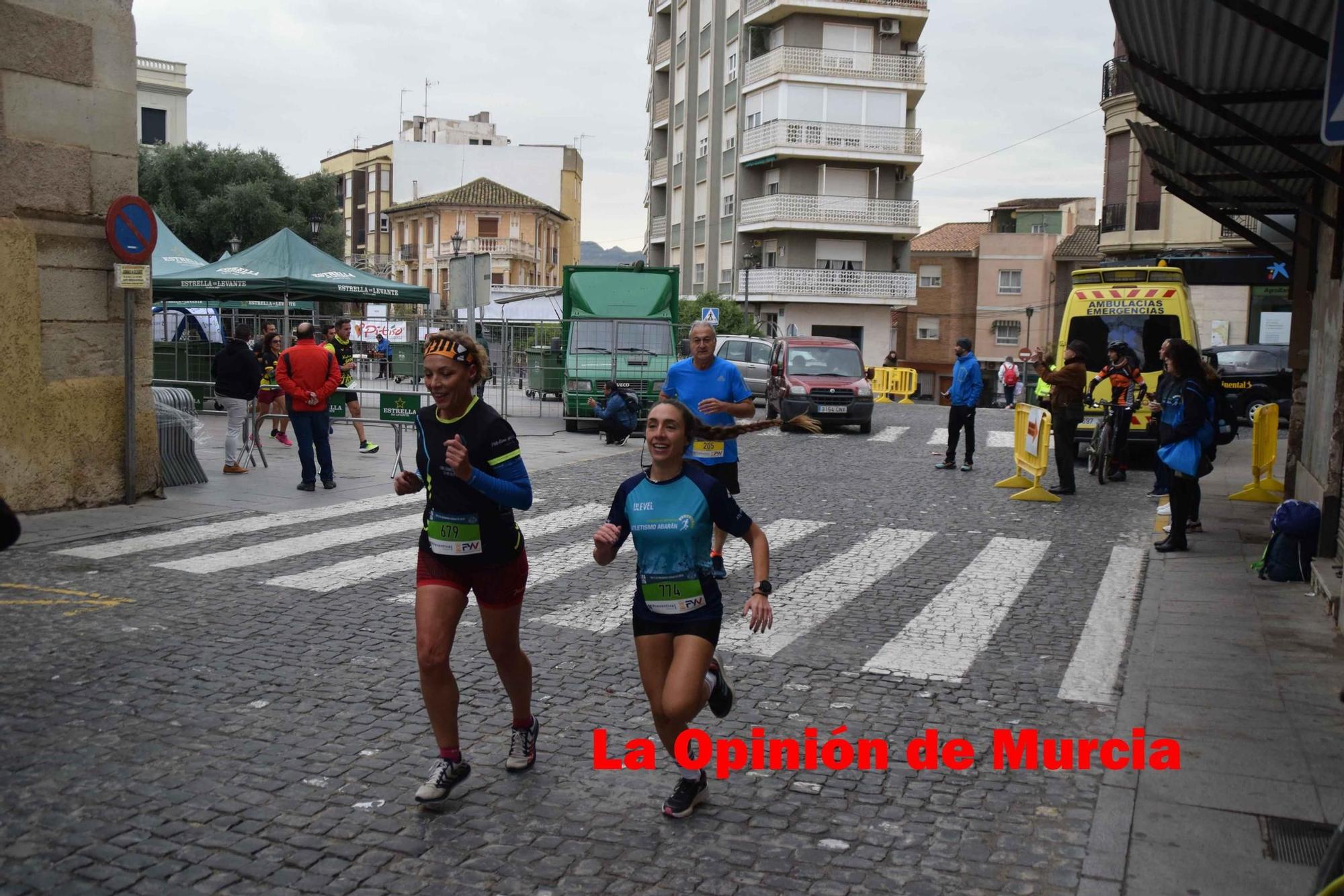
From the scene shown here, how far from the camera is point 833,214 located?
173 ft

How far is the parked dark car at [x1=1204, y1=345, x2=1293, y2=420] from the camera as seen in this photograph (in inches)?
1033

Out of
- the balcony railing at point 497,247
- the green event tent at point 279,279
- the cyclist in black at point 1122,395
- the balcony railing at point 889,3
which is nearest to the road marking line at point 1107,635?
the cyclist in black at point 1122,395

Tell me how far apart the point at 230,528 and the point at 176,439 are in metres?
2.75

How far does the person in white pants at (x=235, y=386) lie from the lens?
14719mm

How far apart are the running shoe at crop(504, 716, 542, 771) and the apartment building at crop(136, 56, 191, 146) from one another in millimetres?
65847

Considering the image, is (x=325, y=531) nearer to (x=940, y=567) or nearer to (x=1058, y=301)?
(x=940, y=567)

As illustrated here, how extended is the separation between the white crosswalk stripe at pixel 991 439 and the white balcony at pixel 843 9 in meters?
33.3

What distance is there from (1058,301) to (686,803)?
60.9 metres

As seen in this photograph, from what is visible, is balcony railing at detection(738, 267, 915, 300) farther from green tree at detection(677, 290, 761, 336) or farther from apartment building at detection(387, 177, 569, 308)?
apartment building at detection(387, 177, 569, 308)

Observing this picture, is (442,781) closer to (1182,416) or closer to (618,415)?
(1182,416)

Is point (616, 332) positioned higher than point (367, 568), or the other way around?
point (616, 332)

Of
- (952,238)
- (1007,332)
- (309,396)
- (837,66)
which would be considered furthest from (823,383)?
(952,238)

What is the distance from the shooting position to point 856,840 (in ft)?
14.7

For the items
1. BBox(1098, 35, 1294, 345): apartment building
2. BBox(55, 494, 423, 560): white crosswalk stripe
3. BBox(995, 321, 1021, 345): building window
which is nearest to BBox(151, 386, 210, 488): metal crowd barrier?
BBox(55, 494, 423, 560): white crosswalk stripe
